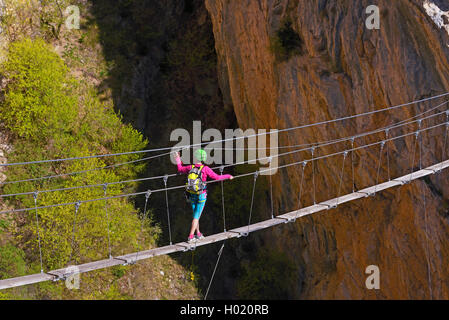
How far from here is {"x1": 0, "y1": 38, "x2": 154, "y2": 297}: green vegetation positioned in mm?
18234

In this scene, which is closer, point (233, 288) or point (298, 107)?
point (298, 107)

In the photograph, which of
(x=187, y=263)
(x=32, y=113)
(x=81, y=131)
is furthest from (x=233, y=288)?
(x=32, y=113)

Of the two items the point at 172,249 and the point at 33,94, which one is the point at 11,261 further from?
the point at 172,249

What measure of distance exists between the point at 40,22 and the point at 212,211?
746cm

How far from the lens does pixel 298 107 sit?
659 inches

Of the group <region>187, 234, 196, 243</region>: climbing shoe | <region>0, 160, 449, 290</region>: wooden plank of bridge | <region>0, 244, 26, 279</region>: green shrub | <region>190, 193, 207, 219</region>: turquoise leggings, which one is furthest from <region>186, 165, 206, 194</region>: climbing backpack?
<region>0, 244, 26, 279</region>: green shrub

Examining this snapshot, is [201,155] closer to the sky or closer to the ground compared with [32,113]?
closer to the ground

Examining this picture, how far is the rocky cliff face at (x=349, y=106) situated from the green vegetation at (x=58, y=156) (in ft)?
13.2

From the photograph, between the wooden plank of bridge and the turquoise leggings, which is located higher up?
the turquoise leggings

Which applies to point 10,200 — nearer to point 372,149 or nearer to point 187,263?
point 187,263

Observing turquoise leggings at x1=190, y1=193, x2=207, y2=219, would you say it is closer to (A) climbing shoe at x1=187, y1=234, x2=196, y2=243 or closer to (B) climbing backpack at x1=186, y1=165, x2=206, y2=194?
(B) climbing backpack at x1=186, y1=165, x2=206, y2=194

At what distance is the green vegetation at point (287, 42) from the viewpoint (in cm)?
1620

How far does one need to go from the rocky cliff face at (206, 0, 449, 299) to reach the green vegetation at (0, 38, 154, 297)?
4016mm

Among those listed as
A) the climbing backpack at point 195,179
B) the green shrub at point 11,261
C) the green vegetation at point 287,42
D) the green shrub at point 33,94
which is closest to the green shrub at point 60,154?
the green shrub at point 33,94
